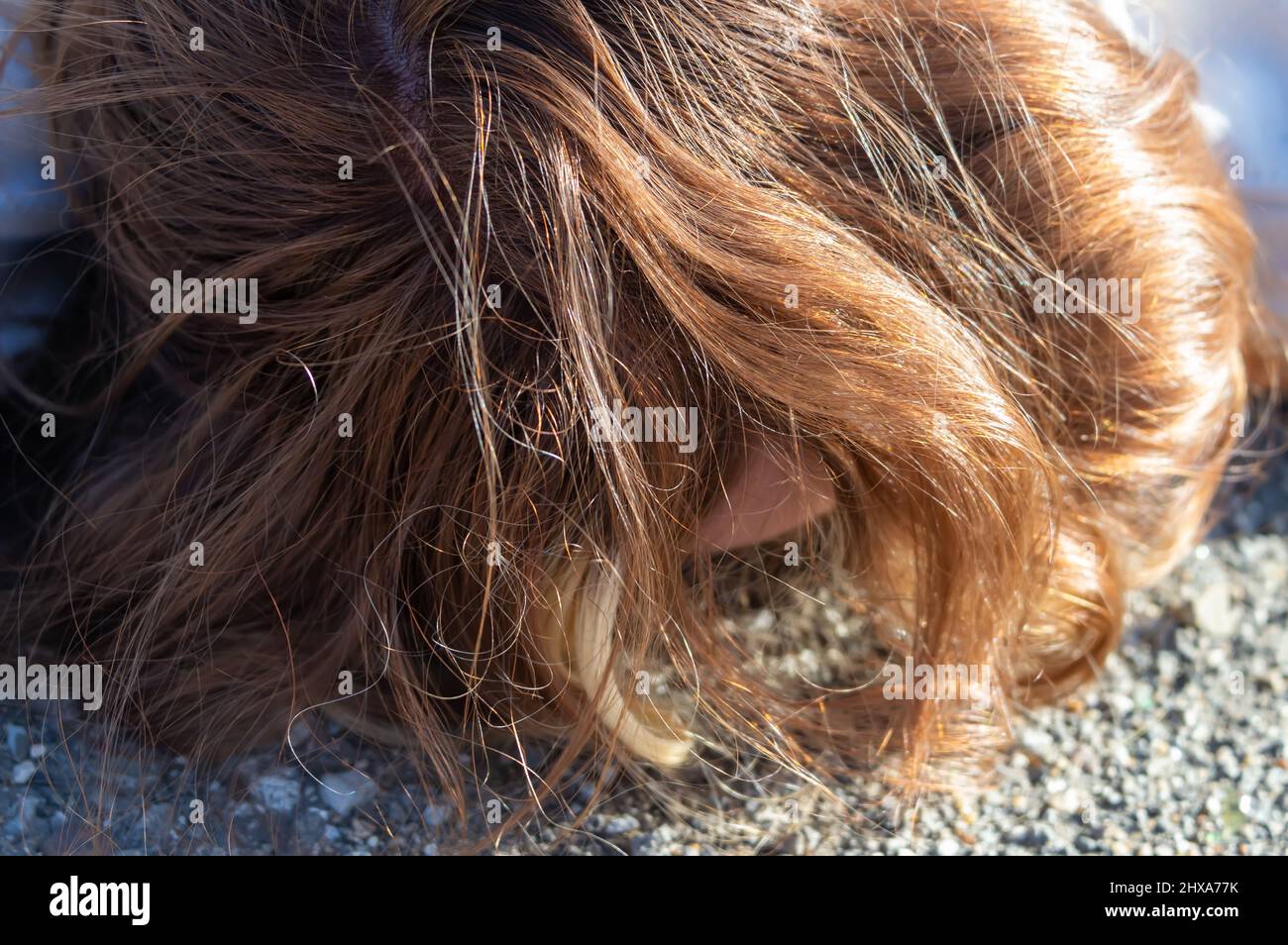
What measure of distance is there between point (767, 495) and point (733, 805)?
1.06ft

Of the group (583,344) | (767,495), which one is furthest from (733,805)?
(583,344)

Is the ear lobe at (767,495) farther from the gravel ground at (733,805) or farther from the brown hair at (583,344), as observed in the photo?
the gravel ground at (733,805)

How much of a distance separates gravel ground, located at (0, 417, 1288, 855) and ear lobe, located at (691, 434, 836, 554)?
271mm

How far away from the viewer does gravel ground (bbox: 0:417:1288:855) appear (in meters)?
0.98

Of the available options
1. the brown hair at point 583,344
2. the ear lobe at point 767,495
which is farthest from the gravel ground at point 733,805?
the ear lobe at point 767,495

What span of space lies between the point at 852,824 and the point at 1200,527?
694mm

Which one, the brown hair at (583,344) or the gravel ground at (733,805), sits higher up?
the brown hair at (583,344)

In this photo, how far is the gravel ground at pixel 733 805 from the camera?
978 millimetres

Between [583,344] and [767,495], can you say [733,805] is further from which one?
[583,344]

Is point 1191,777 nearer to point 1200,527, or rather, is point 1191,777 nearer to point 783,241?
point 1200,527

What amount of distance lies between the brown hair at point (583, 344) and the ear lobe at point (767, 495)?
0.01m

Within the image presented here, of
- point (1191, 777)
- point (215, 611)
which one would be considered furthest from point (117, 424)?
point (1191, 777)

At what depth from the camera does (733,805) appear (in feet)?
3.42

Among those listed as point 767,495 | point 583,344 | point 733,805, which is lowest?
point 733,805
